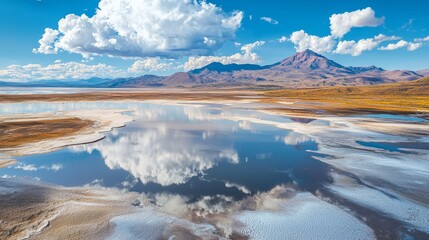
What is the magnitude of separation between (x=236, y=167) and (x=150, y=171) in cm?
704

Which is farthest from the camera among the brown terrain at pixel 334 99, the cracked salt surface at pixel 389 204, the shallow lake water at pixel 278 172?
the brown terrain at pixel 334 99

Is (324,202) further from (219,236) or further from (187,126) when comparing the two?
(187,126)

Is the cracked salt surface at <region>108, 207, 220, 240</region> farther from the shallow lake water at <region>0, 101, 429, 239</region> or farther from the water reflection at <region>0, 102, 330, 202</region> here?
the water reflection at <region>0, 102, 330, 202</region>

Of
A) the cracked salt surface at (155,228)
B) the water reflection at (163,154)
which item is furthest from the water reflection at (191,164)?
the cracked salt surface at (155,228)

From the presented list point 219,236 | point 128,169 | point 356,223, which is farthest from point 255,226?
point 128,169

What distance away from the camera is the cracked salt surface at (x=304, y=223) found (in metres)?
14.6

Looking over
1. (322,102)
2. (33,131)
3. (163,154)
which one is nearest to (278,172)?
(163,154)

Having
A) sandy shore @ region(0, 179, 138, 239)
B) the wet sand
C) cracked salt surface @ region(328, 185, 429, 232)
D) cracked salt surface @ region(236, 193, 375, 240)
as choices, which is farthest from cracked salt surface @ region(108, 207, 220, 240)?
the wet sand

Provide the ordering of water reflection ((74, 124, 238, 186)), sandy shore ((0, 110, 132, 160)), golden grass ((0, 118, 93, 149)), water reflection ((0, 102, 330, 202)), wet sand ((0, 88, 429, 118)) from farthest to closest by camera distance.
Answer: wet sand ((0, 88, 429, 118)) → golden grass ((0, 118, 93, 149)) → sandy shore ((0, 110, 132, 160)) → water reflection ((74, 124, 238, 186)) → water reflection ((0, 102, 330, 202))

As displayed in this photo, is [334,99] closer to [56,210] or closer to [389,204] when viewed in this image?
[389,204]

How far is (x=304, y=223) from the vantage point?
1580 centimetres

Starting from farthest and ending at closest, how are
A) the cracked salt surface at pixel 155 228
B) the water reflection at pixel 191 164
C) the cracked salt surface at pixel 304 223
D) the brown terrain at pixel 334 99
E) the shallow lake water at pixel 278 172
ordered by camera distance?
the brown terrain at pixel 334 99
the water reflection at pixel 191 164
the shallow lake water at pixel 278 172
the cracked salt surface at pixel 304 223
the cracked salt surface at pixel 155 228

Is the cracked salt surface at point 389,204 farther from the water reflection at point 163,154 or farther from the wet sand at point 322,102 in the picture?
the wet sand at point 322,102

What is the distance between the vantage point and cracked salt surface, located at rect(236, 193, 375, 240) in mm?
14562
